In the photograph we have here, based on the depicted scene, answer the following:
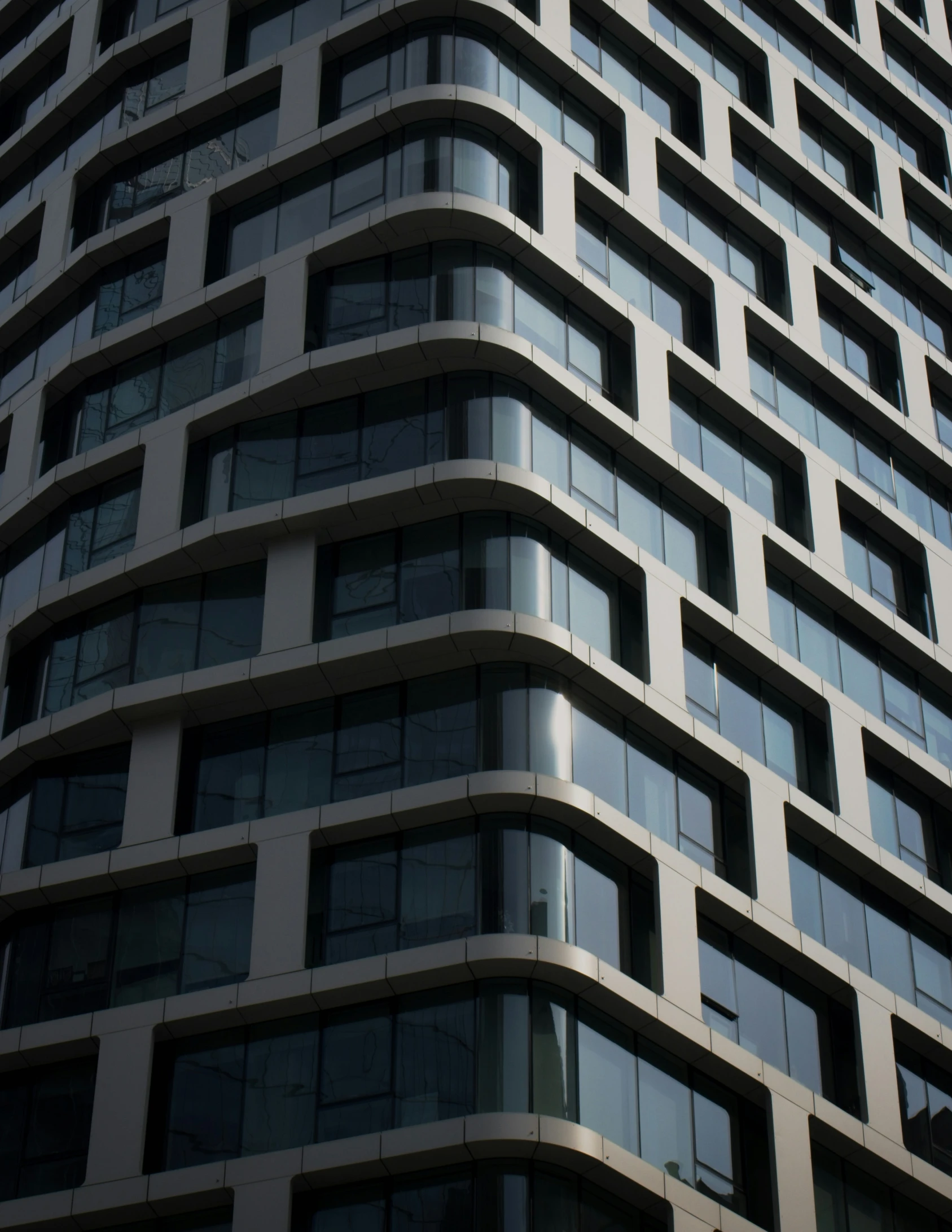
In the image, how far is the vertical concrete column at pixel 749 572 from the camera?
1615 inches

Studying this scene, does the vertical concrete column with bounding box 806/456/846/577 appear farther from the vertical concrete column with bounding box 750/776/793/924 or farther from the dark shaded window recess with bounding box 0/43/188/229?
the dark shaded window recess with bounding box 0/43/188/229

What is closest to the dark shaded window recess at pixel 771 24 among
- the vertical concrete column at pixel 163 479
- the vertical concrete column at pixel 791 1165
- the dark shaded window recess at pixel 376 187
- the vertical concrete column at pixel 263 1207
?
the dark shaded window recess at pixel 376 187

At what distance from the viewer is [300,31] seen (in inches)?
1767

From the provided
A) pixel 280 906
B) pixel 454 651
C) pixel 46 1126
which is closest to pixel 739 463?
pixel 454 651

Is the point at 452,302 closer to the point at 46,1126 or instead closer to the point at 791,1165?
the point at 46,1126

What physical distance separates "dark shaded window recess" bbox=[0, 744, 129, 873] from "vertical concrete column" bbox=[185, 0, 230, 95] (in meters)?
15.6

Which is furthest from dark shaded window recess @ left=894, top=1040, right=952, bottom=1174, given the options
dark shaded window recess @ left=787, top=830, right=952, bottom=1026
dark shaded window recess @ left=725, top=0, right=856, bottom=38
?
Result: dark shaded window recess @ left=725, top=0, right=856, bottom=38

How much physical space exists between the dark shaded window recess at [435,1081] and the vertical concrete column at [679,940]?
3.22 feet

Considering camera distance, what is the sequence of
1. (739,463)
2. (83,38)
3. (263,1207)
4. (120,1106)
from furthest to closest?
(83,38) → (739,463) → (120,1106) → (263,1207)

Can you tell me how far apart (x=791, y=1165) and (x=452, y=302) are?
1637 centimetres

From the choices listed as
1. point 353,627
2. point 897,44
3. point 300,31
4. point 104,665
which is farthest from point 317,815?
point 897,44

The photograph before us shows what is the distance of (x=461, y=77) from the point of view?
41656 mm

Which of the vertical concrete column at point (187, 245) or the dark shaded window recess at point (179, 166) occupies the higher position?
the dark shaded window recess at point (179, 166)

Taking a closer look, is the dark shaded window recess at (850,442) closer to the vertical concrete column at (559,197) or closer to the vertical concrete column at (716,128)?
the vertical concrete column at (716,128)
